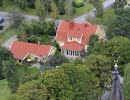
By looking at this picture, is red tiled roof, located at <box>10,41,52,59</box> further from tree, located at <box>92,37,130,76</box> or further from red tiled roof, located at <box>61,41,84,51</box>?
tree, located at <box>92,37,130,76</box>

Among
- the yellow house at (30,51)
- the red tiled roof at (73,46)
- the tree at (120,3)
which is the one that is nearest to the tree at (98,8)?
the tree at (120,3)

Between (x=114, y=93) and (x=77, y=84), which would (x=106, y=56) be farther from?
(x=114, y=93)

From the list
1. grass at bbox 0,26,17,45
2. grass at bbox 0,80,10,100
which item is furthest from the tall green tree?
grass at bbox 0,26,17,45

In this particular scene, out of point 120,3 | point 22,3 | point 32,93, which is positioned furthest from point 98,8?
point 32,93

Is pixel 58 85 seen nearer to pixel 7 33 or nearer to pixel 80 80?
pixel 80 80

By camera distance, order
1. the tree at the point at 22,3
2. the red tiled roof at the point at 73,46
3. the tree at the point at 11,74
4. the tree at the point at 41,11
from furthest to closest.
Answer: the tree at the point at 22,3 → the tree at the point at 41,11 → the red tiled roof at the point at 73,46 → the tree at the point at 11,74

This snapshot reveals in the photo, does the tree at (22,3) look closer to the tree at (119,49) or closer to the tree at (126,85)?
the tree at (119,49)
